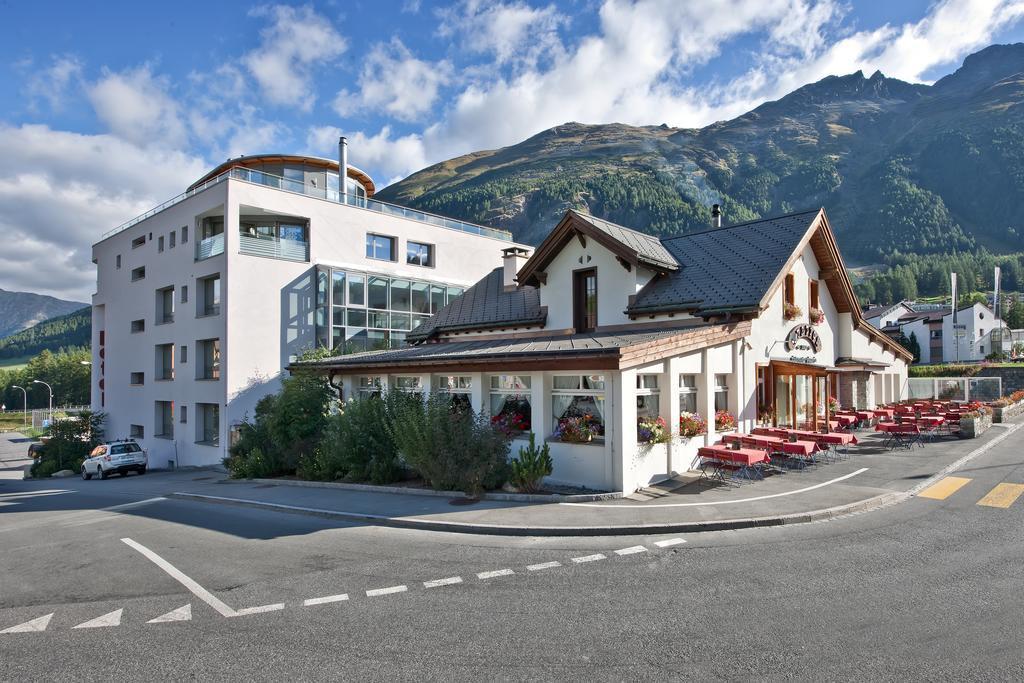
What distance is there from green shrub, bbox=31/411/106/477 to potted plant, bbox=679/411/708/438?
39235 millimetres

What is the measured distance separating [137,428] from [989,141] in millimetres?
252810

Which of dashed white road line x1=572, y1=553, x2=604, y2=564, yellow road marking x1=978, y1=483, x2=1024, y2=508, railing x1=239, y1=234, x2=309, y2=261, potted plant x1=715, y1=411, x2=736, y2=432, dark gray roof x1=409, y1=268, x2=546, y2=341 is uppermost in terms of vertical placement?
railing x1=239, y1=234, x2=309, y2=261

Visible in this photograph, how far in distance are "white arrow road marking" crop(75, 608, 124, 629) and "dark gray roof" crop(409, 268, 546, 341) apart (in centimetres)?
1558

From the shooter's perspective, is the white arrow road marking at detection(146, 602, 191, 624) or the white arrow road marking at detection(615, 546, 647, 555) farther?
the white arrow road marking at detection(615, 546, 647, 555)

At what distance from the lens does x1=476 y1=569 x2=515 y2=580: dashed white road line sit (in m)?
7.27

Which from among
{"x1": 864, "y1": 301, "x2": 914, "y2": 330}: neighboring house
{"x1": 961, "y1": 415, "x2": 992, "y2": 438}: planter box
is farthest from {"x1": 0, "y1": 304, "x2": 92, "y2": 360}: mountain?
{"x1": 961, "y1": 415, "x2": 992, "y2": 438}: planter box

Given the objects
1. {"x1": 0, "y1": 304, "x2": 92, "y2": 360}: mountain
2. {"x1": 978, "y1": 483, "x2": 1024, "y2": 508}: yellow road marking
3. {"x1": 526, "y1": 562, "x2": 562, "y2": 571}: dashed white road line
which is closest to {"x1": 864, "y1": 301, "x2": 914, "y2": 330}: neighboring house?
{"x1": 978, "y1": 483, "x2": 1024, "y2": 508}: yellow road marking

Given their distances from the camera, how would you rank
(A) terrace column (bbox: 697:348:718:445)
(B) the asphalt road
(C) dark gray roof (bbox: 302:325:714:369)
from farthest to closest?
(A) terrace column (bbox: 697:348:718:445)
(C) dark gray roof (bbox: 302:325:714:369)
(B) the asphalt road

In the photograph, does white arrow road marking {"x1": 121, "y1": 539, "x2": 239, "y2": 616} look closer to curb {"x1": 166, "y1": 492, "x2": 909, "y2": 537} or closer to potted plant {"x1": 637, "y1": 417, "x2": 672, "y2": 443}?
curb {"x1": 166, "y1": 492, "x2": 909, "y2": 537}

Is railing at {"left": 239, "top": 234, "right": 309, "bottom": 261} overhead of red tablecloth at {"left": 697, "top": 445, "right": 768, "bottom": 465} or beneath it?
overhead

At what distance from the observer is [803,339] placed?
19.4 metres

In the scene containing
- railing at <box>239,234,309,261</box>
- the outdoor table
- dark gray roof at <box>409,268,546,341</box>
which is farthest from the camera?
railing at <box>239,234,309,261</box>

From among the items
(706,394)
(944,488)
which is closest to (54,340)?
(706,394)

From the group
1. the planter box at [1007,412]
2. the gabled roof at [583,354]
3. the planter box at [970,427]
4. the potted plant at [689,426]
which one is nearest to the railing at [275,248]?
the gabled roof at [583,354]
